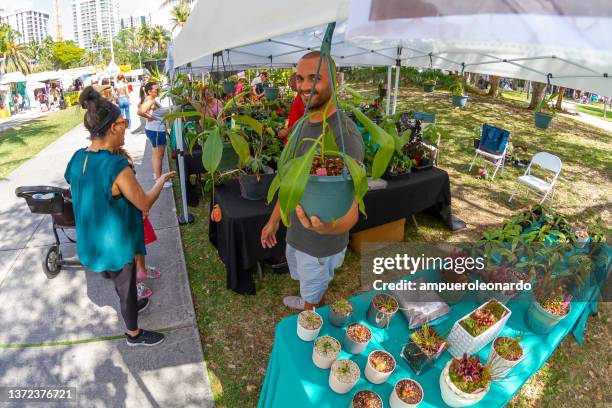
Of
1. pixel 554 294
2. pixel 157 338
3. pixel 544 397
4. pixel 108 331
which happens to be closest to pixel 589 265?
pixel 554 294

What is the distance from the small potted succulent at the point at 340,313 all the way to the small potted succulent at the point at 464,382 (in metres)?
0.47

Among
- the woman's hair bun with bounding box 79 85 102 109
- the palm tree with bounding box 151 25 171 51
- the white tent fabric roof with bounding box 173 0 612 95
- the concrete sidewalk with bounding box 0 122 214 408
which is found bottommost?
the concrete sidewalk with bounding box 0 122 214 408

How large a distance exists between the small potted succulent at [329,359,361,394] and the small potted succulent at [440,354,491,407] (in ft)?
1.12

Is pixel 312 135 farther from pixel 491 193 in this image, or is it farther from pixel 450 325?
pixel 491 193

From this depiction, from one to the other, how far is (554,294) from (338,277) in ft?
5.68

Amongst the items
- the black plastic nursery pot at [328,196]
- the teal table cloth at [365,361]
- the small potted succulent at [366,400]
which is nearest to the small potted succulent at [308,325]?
the teal table cloth at [365,361]

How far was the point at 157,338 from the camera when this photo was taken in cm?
244

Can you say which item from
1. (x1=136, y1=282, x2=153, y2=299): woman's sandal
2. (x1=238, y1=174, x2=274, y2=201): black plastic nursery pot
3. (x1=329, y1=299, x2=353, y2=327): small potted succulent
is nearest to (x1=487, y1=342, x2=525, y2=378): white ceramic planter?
(x1=329, y1=299, x2=353, y2=327): small potted succulent

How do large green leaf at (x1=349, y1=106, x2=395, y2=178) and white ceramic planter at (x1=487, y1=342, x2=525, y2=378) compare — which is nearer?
large green leaf at (x1=349, y1=106, x2=395, y2=178)

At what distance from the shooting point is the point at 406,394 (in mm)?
1279

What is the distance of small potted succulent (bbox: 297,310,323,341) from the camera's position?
1.55 m

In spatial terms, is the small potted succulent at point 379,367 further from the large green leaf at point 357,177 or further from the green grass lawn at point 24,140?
the green grass lawn at point 24,140

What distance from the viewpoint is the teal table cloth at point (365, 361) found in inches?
53.7

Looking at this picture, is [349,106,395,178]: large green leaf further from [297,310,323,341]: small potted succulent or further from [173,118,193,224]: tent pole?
[173,118,193,224]: tent pole
